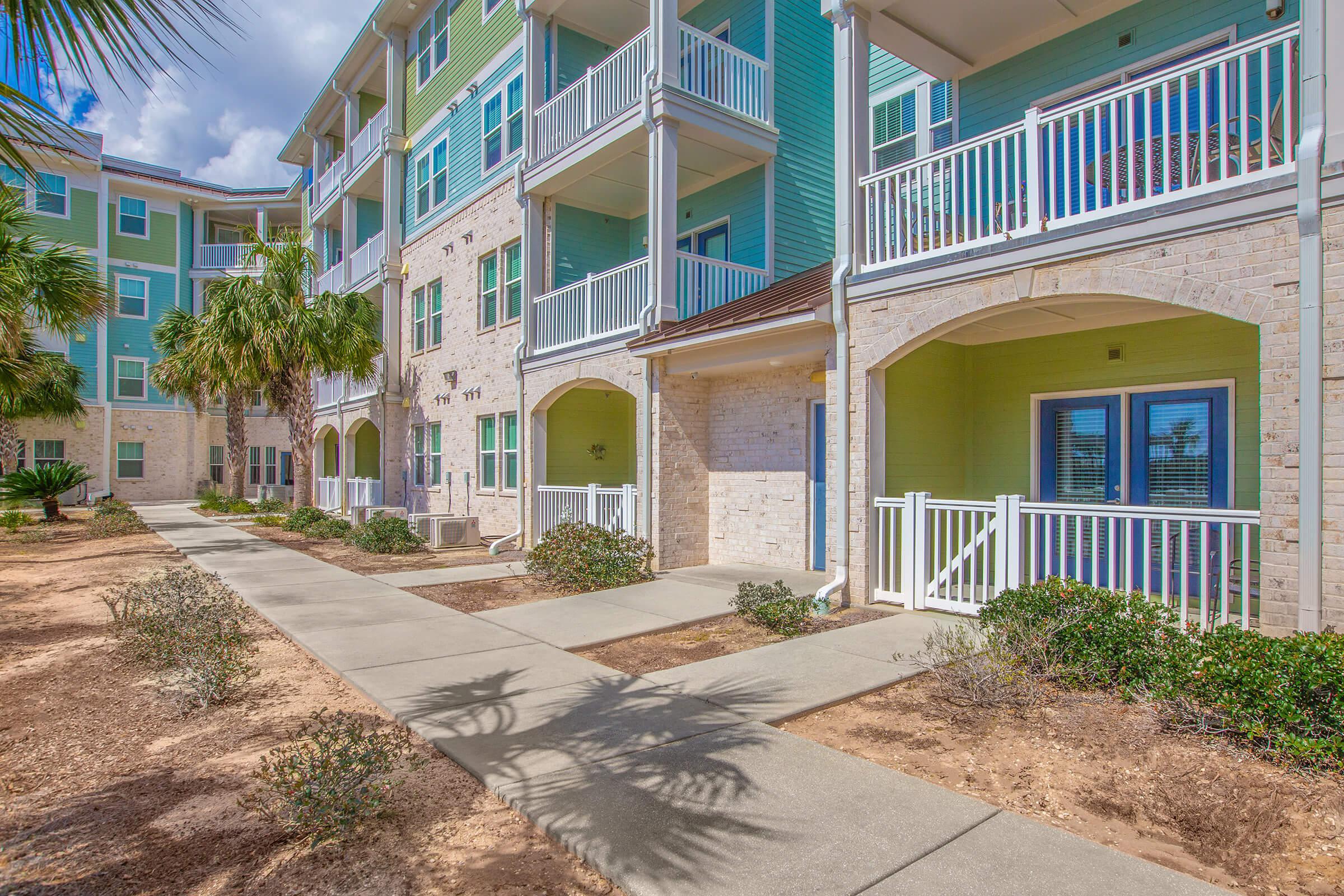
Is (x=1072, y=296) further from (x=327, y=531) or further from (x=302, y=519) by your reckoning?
(x=302, y=519)

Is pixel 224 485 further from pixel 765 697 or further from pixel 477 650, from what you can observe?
pixel 765 697

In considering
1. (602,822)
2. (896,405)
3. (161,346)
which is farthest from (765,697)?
(161,346)

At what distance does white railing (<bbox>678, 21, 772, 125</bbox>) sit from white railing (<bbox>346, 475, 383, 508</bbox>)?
1342 cm

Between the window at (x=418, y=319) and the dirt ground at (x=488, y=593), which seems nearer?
the dirt ground at (x=488, y=593)

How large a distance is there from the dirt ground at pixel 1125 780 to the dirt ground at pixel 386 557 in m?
9.02

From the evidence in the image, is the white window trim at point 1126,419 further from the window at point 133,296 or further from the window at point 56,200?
the window at point 56,200

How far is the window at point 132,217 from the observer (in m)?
32.1

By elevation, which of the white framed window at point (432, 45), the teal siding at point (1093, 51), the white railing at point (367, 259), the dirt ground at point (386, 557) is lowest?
the dirt ground at point (386, 557)

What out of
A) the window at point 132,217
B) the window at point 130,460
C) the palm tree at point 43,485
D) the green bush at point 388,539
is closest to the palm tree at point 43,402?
the palm tree at point 43,485

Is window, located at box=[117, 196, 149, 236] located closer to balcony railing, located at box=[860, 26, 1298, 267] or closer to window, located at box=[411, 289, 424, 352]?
window, located at box=[411, 289, 424, 352]

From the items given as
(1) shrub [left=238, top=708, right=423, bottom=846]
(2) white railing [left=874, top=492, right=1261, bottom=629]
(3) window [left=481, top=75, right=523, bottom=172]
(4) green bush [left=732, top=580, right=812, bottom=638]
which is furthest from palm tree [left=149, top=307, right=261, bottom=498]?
(1) shrub [left=238, top=708, right=423, bottom=846]

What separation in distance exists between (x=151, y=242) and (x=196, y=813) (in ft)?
121

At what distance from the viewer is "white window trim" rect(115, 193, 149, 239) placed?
32.1m

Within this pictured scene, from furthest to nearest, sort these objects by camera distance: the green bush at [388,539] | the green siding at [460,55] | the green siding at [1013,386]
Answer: the green siding at [460,55] → the green bush at [388,539] → the green siding at [1013,386]
